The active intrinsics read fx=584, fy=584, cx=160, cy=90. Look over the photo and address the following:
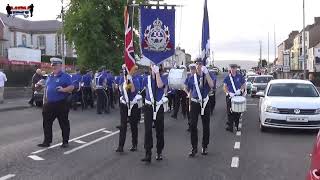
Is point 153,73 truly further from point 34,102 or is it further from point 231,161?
point 34,102

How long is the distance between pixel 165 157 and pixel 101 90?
11352mm

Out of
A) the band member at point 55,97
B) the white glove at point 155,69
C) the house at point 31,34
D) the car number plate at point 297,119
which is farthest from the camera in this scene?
the house at point 31,34

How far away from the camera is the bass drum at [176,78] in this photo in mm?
22809

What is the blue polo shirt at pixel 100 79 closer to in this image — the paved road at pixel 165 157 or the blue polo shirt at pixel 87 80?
the blue polo shirt at pixel 87 80

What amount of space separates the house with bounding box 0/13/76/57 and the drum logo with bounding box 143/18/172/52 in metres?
87.9

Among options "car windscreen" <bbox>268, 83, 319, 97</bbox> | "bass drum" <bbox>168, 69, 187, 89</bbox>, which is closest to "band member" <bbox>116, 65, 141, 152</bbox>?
"car windscreen" <bbox>268, 83, 319, 97</bbox>

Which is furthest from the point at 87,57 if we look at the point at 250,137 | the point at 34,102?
the point at 250,137

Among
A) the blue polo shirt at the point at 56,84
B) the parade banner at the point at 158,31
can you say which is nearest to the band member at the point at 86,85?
the blue polo shirt at the point at 56,84

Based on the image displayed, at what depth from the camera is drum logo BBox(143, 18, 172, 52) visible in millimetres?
11578

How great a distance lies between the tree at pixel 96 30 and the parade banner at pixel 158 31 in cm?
2799

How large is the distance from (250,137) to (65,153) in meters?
4.98

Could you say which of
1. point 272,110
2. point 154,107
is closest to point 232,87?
point 272,110

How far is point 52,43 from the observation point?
361 feet

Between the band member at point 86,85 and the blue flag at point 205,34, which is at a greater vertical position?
the blue flag at point 205,34
